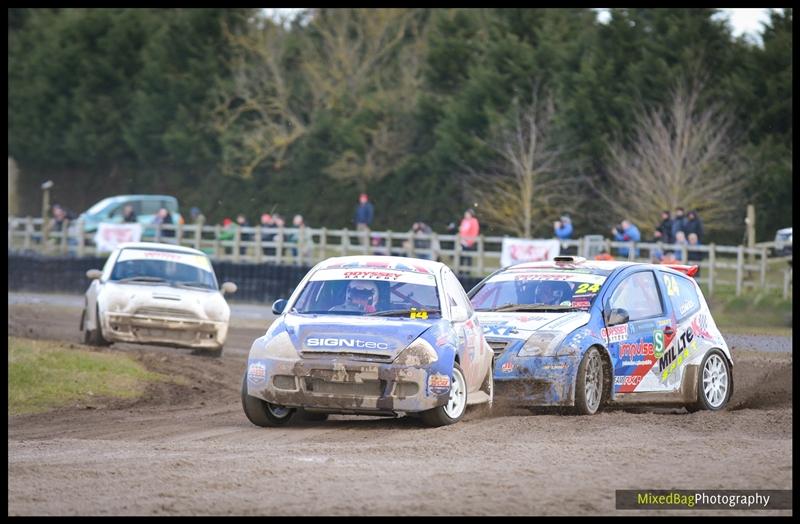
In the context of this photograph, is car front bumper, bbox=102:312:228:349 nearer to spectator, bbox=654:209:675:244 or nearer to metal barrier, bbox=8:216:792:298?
metal barrier, bbox=8:216:792:298

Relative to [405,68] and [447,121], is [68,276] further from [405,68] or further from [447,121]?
[405,68]

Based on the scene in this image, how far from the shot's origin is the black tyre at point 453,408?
37.3ft

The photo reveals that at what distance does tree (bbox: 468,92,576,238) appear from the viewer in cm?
4341

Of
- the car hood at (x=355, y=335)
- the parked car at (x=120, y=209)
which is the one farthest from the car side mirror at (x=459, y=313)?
the parked car at (x=120, y=209)

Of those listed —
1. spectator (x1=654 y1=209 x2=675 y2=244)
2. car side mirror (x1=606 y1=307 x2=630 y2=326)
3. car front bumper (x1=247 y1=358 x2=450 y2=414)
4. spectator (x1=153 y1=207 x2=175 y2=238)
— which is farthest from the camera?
spectator (x1=153 y1=207 x2=175 y2=238)

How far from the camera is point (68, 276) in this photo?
116 ft

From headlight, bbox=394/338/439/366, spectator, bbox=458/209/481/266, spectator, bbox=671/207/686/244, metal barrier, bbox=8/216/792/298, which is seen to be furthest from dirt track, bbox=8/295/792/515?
spectator, bbox=458/209/481/266

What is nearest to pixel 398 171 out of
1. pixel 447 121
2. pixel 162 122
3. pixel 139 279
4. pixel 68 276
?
pixel 447 121

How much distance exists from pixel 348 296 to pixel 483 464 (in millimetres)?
3360

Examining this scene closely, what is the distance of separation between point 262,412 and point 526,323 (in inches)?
102

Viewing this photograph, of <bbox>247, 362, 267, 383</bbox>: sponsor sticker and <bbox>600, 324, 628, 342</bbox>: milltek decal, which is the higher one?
<bbox>600, 324, 628, 342</bbox>: milltek decal

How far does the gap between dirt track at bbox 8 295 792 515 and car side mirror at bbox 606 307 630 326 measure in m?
0.96

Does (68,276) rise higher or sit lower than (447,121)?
lower

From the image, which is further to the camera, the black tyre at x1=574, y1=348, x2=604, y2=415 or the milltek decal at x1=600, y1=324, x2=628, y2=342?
the milltek decal at x1=600, y1=324, x2=628, y2=342
